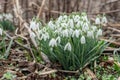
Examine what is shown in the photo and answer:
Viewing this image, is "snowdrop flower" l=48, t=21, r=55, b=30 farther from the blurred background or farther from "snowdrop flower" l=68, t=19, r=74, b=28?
the blurred background

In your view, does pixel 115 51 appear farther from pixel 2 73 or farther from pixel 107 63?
pixel 2 73

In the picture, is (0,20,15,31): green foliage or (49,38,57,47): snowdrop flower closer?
(49,38,57,47): snowdrop flower

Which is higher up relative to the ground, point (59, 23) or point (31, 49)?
point (59, 23)

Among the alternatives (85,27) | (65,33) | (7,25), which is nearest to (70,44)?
(65,33)

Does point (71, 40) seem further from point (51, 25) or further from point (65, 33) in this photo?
point (51, 25)

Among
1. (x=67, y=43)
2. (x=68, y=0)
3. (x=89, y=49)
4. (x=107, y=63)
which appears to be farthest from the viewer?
(x=68, y=0)

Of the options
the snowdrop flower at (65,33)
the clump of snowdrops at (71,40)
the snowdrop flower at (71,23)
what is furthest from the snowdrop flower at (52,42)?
the snowdrop flower at (71,23)

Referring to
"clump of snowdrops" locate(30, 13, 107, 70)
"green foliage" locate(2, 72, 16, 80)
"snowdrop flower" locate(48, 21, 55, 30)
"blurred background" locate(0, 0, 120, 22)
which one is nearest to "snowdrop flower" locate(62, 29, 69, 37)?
"clump of snowdrops" locate(30, 13, 107, 70)

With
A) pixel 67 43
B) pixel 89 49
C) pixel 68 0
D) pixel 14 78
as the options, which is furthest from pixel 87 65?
pixel 68 0
